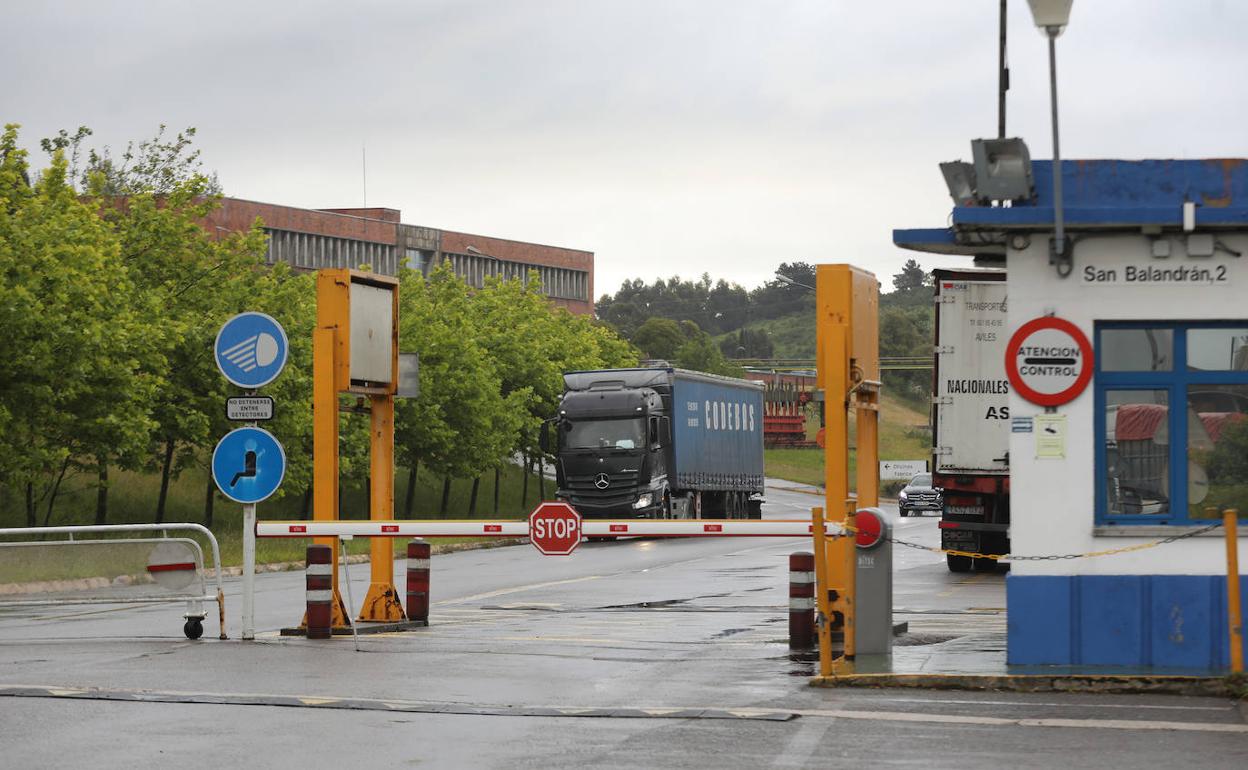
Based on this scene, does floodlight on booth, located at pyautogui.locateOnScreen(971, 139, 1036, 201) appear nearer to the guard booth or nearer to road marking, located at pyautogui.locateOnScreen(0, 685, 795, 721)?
the guard booth

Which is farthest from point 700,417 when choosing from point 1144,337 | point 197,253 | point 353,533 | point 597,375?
point 1144,337

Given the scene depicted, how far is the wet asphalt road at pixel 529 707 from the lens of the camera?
9.59 m

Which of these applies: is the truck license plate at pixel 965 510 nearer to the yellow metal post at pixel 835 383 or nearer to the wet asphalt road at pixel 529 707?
the wet asphalt road at pixel 529 707

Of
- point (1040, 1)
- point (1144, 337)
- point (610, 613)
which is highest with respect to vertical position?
point (1040, 1)

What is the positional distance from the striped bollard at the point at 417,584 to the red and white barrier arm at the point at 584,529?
1.78 m

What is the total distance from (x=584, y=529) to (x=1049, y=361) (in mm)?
4678

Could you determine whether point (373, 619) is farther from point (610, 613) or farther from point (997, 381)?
point (997, 381)

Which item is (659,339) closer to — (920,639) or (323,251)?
(323,251)

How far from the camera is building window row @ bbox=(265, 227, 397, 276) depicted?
10494 cm

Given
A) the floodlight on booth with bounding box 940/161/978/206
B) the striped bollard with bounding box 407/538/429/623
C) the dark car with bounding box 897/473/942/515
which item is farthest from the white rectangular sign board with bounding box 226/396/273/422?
the dark car with bounding box 897/473/942/515

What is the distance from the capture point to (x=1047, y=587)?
41.4ft

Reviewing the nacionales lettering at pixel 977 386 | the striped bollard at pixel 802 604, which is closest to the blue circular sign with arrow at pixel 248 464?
the striped bollard at pixel 802 604

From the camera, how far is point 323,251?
10862cm

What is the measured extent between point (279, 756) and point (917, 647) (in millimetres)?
6938
